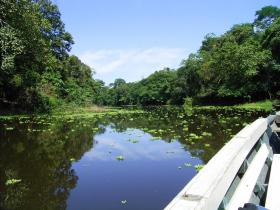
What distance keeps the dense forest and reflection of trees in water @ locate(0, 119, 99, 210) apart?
13.2 m

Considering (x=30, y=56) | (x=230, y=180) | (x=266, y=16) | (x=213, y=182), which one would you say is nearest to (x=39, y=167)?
(x=230, y=180)

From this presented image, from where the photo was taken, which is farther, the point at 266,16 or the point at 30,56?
the point at 266,16

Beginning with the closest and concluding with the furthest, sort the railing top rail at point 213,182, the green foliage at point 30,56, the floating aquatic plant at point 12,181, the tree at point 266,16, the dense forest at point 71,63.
→ the railing top rail at point 213,182 < the floating aquatic plant at point 12,181 < the green foliage at point 30,56 < the dense forest at point 71,63 < the tree at point 266,16

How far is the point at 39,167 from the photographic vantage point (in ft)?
31.4

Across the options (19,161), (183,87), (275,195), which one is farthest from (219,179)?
(183,87)

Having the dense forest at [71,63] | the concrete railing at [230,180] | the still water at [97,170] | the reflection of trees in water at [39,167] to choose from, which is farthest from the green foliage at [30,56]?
the concrete railing at [230,180]

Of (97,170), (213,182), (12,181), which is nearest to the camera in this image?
(213,182)

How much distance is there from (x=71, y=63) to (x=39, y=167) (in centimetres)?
5987

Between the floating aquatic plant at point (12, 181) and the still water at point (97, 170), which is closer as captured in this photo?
the still water at point (97, 170)

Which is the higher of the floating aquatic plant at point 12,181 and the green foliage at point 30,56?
the green foliage at point 30,56

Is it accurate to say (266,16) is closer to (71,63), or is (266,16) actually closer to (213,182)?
(71,63)

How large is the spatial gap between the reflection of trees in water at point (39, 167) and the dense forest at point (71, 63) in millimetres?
13153

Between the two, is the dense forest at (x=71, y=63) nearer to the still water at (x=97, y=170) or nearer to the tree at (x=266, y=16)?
the tree at (x=266, y=16)

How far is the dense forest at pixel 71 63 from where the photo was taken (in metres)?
28.9
